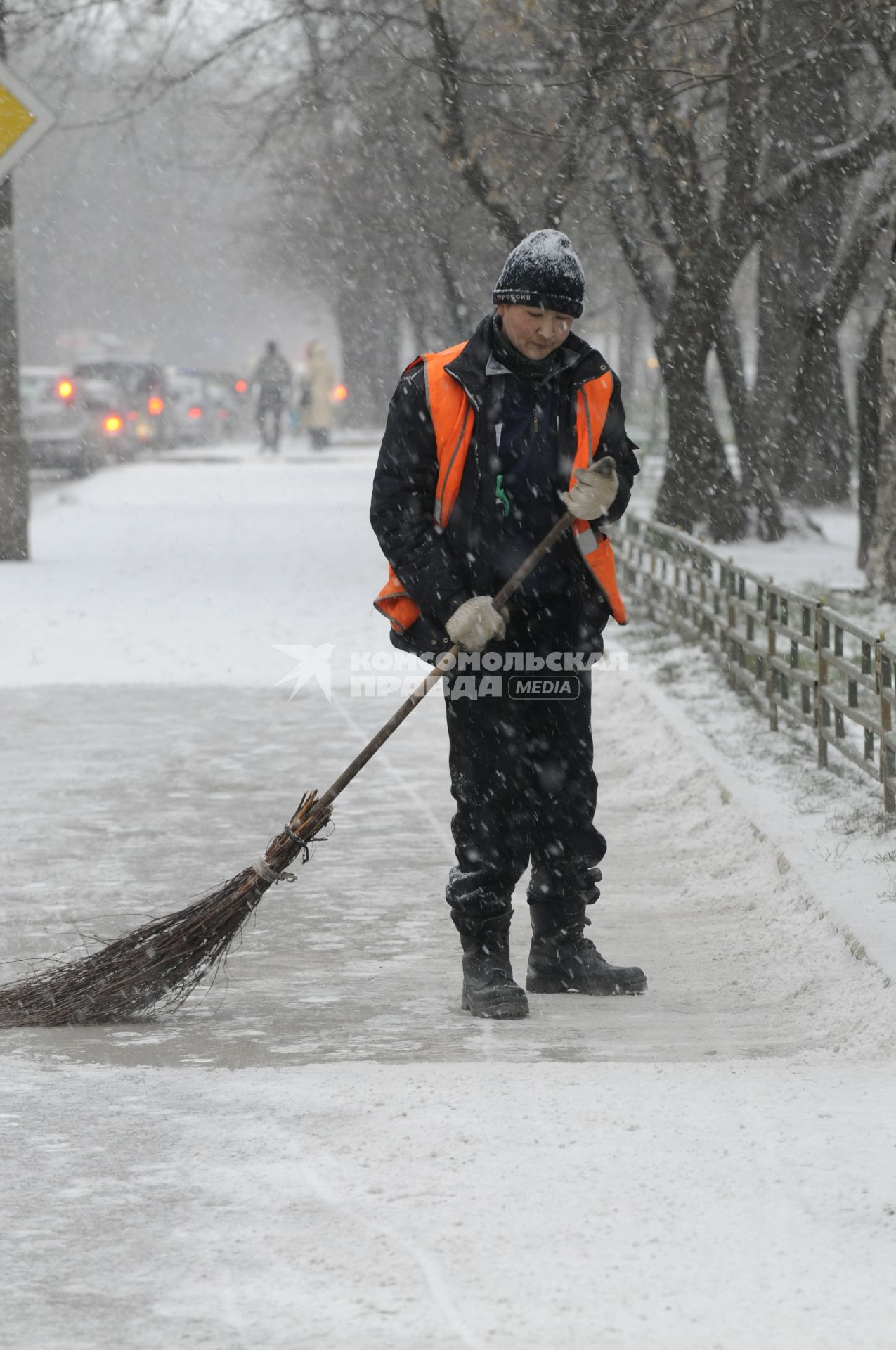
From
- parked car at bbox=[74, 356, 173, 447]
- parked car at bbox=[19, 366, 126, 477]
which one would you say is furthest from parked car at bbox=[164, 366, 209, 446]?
parked car at bbox=[19, 366, 126, 477]

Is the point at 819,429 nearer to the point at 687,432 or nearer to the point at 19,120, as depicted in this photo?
the point at 687,432

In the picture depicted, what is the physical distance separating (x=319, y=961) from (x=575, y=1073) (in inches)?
66.9

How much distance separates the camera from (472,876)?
5125mm

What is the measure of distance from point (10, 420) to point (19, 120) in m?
8.51

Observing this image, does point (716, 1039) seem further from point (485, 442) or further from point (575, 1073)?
point (485, 442)

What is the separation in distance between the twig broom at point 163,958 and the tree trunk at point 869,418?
38.4 feet

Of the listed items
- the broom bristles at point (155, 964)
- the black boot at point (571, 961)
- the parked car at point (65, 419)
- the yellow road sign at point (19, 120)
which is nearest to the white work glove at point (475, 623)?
the broom bristles at point (155, 964)

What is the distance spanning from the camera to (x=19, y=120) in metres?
7.98

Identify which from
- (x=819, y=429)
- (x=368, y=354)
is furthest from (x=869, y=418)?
(x=368, y=354)

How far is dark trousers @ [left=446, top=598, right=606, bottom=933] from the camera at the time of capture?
5.04m

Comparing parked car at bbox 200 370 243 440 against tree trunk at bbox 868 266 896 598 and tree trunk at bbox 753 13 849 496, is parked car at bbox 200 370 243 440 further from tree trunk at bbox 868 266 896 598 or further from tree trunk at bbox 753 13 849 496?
tree trunk at bbox 868 266 896 598

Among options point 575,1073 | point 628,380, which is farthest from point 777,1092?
point 628,380

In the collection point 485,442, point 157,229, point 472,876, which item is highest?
point 157,229

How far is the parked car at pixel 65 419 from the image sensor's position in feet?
98.8
